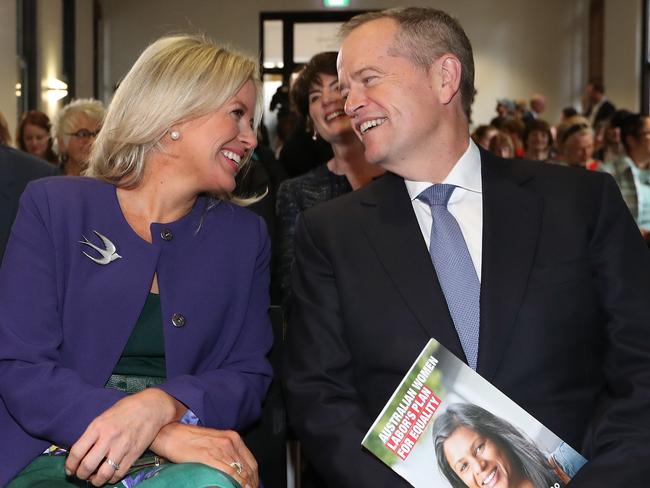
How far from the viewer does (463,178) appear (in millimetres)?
2350

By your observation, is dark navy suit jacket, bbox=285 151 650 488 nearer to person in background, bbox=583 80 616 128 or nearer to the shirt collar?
the shirt collar

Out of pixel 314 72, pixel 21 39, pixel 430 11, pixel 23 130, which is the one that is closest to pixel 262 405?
pixel 430 11

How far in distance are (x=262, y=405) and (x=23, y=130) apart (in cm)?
537

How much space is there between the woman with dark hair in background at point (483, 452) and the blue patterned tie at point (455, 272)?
0.24 meters

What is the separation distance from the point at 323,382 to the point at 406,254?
37 cm

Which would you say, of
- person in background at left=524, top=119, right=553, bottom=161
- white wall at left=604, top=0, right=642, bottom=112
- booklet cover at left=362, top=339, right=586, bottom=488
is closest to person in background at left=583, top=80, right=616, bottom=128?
white wall at left=604, top=0, right=642, bottom=112

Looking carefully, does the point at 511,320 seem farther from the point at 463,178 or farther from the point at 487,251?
the point at 463,178

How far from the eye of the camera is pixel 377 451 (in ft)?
6.11

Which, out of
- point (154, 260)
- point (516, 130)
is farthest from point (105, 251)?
point (516, 130)

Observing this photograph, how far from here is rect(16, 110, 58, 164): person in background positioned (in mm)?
7156

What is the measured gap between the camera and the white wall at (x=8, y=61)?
9.41 metres

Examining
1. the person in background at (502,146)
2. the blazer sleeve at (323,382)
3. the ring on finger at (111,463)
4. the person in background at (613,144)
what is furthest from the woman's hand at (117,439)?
the person in background at (502,146)

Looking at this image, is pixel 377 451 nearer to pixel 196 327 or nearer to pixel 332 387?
pixel 332 387

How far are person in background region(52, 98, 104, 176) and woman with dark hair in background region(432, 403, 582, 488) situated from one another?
3.51 metres
